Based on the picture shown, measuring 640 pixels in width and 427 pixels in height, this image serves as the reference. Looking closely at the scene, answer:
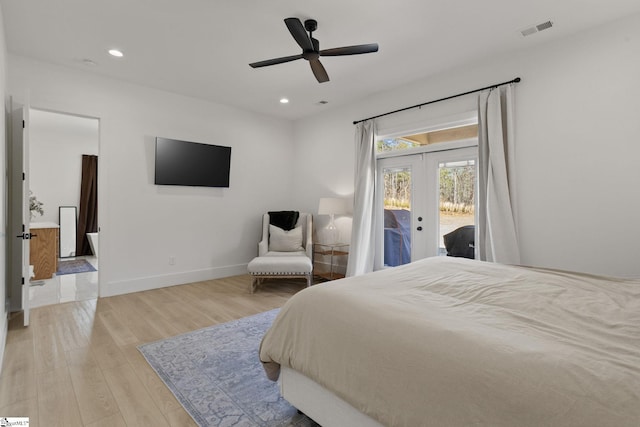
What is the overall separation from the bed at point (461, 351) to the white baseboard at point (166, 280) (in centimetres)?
319

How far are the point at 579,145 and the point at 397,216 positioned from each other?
83.4 inches

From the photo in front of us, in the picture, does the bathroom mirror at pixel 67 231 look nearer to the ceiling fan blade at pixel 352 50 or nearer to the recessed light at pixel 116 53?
the recessed light at pixel 116 53

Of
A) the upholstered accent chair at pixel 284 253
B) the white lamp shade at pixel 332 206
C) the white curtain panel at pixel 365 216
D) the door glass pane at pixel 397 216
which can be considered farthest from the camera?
the white lamp shade at pixel 332 206

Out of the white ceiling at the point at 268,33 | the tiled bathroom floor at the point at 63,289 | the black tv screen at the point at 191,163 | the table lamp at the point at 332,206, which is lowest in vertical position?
the tiled bathroom floor at the point at 63,289

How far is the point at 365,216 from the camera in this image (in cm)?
437

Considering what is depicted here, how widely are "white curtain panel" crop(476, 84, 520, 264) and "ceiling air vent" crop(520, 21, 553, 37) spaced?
482 millimetres

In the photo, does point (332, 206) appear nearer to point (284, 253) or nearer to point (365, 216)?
point (365, 216)

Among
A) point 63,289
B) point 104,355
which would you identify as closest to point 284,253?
point 104,355

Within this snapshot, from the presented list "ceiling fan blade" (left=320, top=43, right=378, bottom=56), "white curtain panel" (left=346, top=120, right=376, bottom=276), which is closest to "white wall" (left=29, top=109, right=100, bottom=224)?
"white curtain panel" (left=346, top=120, right=376, bottom=276)

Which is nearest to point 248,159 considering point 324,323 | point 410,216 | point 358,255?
point 358,255

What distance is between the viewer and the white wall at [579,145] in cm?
257

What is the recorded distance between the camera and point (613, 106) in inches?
104

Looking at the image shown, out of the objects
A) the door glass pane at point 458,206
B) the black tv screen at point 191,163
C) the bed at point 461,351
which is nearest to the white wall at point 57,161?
the black tv screen at point 191,163

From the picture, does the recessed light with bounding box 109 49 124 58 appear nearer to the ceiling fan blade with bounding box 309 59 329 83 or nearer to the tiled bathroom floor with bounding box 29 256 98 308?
the ceiling fan blade with bounding box 309 59 329 83
